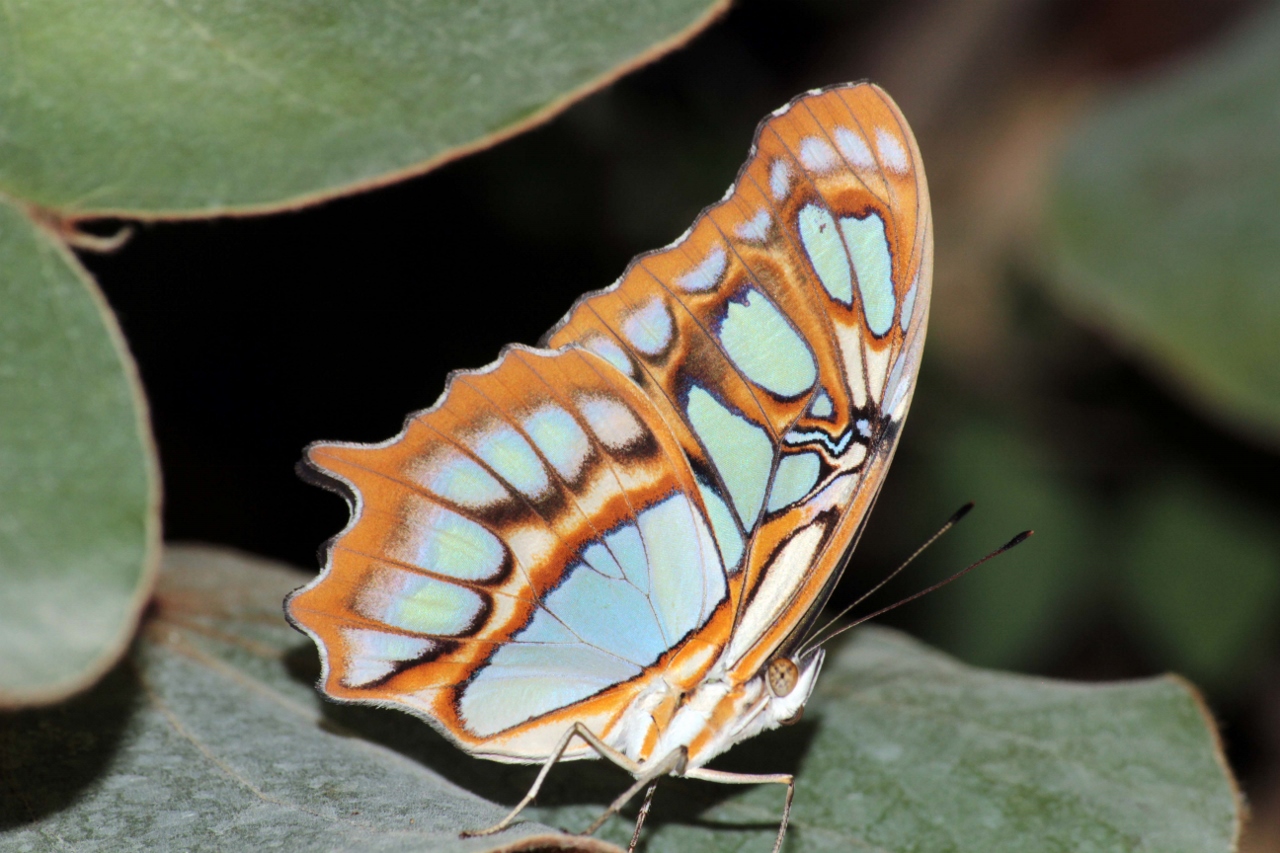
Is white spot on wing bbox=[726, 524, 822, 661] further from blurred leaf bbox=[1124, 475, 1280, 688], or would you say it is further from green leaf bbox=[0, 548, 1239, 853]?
blurred leaf bbox=[1124, 475, 1280, 688]

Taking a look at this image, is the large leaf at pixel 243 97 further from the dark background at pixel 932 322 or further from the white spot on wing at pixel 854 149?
the dark background at pixel 932 322

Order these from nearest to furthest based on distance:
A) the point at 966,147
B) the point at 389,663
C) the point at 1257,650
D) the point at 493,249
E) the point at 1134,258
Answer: the point at 389,663
the point at 1134,258
the point at 493,249
the point at 1257,650
the point at 966,147

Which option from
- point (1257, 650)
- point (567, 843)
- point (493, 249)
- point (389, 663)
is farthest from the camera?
point (1257, 650)

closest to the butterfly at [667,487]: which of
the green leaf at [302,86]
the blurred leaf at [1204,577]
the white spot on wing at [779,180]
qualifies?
the white spot on wing at [779,180]

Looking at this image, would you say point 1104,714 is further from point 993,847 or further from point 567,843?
point 567,843

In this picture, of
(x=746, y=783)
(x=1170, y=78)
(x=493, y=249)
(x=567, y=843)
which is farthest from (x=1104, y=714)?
(x=1170, y=78)

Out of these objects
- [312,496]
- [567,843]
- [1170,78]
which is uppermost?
[1170,78]

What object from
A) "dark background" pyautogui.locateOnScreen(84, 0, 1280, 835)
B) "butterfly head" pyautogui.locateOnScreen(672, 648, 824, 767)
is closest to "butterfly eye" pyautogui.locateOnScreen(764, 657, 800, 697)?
"butterfly head" pyautogui.locateOnScreen(672, 648, 824, 767)
